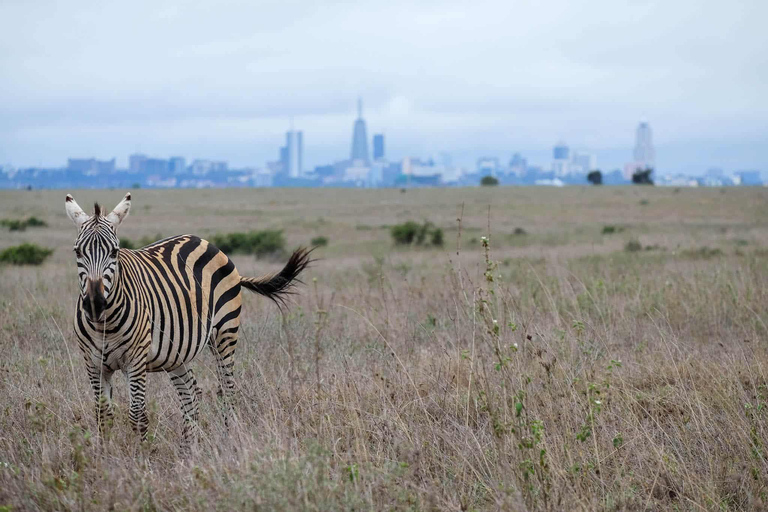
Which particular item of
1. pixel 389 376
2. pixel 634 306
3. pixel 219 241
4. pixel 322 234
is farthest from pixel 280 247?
pixel 389 376

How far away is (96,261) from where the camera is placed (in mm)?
4621

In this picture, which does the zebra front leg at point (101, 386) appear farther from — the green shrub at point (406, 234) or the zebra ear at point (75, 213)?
the green shrub at point (406, 234)

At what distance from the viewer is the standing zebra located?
4734 millimetres

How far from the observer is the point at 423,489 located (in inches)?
155

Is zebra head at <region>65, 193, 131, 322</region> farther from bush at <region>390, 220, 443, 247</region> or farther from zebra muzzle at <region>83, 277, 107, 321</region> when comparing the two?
bush at <region>390, 220, 443, 247</region>

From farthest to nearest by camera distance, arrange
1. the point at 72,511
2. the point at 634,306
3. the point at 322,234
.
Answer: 1. the point at 322,234
2. the point at 634,306
3. the point at 72,511

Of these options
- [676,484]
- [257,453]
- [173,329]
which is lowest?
[676,484]

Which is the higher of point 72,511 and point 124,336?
point 124,336

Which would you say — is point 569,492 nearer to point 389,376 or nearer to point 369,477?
point 369,477

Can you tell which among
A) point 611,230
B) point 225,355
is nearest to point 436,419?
point 225,355

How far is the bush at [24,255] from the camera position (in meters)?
18.7

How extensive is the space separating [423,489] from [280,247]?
20.6m

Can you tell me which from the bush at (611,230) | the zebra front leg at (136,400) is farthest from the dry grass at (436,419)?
the bush at (611,230)

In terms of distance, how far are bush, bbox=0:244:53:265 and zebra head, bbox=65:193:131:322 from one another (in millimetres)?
15550
